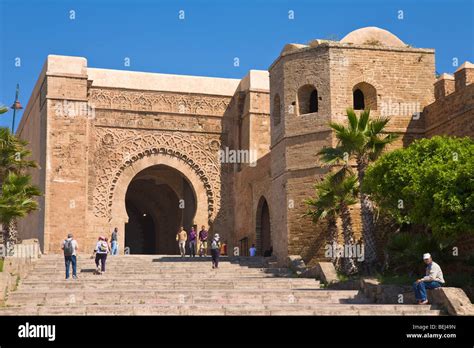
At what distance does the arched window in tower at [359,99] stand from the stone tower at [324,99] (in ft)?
0.08

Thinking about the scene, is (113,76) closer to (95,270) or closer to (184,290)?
(95,270)

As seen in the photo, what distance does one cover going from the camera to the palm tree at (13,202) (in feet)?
56.6

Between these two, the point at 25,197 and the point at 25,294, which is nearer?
the point at 25,294

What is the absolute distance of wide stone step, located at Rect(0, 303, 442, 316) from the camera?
38.5 feet

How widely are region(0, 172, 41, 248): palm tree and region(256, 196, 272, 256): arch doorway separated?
7523 millimetres

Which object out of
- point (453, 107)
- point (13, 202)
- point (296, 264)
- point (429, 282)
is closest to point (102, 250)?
point (13, 202)

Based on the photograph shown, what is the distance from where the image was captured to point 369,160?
56.0 ft

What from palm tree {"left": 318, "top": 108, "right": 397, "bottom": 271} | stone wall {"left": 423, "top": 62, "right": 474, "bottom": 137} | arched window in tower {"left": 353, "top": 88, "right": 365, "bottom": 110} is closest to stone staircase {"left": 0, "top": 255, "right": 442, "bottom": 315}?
palm tree {"left": 318, "top": 108, "right": 397, "bottom": 271}

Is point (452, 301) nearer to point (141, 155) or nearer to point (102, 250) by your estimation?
point (102, 250)

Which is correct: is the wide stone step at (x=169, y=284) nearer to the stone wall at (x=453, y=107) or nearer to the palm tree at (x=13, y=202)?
the palm tree at (x=13, y=202)
